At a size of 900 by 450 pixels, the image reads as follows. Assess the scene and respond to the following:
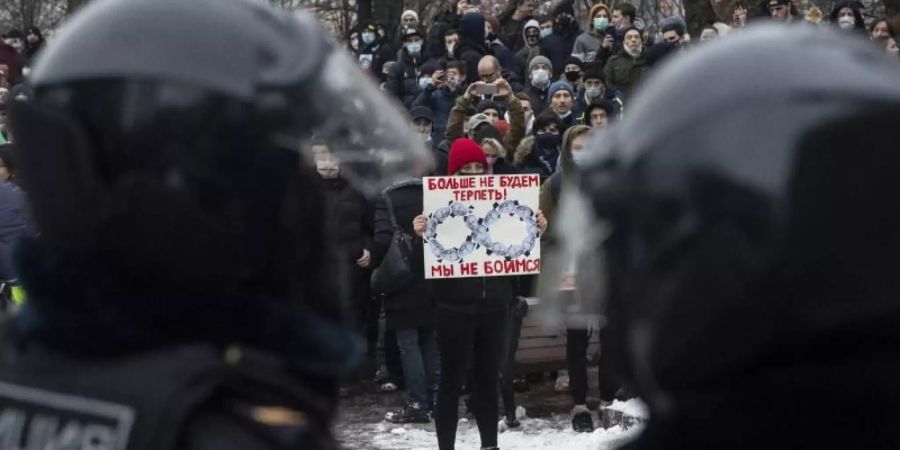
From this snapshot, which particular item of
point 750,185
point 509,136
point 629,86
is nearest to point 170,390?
point 750,185

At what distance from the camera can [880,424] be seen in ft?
5.37

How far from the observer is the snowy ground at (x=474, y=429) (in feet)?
27.1

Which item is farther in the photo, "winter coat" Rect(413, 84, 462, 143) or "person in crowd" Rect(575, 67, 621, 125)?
"winter coat" Rect(413, 84, 462, 143)

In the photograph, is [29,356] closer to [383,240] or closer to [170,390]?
[170,390]

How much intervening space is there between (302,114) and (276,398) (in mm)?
376

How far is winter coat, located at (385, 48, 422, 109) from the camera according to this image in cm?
1357

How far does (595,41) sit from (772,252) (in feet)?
38.2

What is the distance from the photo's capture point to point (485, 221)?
832 cm

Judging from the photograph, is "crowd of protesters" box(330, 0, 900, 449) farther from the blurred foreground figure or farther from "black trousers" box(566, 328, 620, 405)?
the blurred foreground figure

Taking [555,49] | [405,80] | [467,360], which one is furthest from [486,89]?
[467,360]

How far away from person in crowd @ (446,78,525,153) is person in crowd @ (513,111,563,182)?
34 centimetres

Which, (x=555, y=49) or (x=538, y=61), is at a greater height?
(x=555, y=49)

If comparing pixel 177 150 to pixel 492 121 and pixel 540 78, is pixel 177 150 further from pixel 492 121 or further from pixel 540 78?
pixel 540 78

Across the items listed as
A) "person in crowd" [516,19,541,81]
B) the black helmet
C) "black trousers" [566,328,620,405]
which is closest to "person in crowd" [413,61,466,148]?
"person in crowd" [516,19,541,81]
